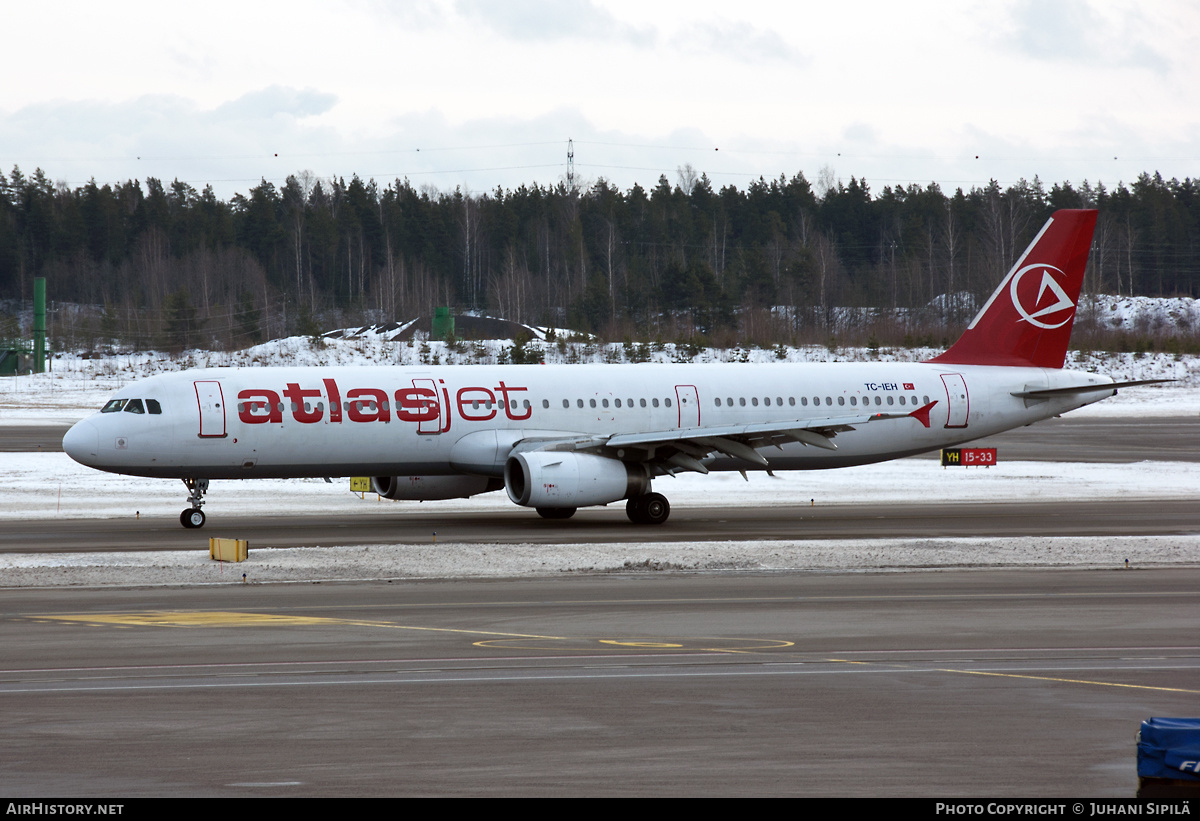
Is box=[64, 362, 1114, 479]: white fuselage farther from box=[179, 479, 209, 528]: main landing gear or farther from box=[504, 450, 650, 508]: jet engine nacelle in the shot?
box=[504, 450, 650, 508]: jet engine nacelle

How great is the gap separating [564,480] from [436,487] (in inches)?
177

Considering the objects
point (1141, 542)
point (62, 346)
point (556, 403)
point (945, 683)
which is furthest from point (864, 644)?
point (62, 346)

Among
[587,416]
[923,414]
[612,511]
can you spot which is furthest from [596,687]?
[923,414]

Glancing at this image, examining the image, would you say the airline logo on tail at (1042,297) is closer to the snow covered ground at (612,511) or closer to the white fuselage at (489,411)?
the white fuselage at (489,411)

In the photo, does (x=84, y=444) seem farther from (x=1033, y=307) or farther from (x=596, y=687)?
(x=1033, y=307)

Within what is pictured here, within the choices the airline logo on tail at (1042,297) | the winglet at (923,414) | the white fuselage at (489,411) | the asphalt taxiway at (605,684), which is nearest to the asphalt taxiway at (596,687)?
the asphalt taxiway at (605,684)

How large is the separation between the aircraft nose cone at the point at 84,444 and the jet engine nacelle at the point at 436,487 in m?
6.60

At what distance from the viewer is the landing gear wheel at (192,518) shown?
3005cm

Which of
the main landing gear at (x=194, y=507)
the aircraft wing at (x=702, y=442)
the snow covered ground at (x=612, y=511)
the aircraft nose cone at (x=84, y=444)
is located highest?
the aircraft nose cone at (x=84, y=444)

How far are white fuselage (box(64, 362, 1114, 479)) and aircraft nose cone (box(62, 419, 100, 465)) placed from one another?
0.09 ft

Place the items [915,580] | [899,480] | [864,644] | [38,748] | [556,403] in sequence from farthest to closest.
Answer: [899,480] → [556,403] → [915,580] → [864,644] → [38,748]
